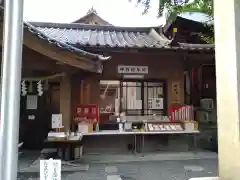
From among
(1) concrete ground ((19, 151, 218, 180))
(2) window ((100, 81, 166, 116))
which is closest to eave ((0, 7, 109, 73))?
(2) window ((100, 81, 166, 116))

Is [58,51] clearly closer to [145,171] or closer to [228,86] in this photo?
[145,171]

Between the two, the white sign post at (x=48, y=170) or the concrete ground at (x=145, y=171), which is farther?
the concrete ground at (x=145, y=171)

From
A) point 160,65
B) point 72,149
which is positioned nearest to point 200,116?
point 160,65

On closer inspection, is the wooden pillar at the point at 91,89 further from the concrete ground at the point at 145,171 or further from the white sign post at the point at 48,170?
the white sign post at the point at 48,170

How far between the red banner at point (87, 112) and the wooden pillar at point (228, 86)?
7034mm

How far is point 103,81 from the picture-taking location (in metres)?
9.24

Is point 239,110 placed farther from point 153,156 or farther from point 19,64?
point 153,156

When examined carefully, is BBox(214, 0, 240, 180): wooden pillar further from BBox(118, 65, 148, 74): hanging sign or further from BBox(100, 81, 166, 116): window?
BBox(100, 81, 166, 116): window

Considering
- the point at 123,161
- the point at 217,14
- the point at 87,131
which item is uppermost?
the point at 217,14

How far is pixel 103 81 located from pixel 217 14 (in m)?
7.63

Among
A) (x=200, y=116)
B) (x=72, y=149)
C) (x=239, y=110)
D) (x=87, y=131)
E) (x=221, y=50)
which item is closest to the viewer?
(x=239, y=110)

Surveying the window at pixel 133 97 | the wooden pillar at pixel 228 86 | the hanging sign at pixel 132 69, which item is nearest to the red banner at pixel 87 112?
the window at pixel 133 97

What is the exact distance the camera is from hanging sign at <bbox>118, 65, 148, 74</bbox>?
9078mm

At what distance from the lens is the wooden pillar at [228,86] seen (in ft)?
5.02
